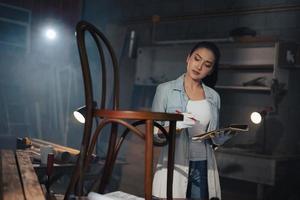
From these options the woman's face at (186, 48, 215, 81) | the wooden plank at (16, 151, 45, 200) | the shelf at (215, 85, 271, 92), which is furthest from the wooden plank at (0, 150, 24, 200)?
the shelf at (215, 85, 271, 92)

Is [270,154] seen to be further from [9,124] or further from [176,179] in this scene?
[9,124]

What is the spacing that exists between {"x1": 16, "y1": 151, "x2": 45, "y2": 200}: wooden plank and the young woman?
74cm

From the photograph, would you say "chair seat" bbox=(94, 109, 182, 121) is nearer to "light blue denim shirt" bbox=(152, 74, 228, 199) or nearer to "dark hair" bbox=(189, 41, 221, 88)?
"light blue denim shirt" bbox=(152, 74, 228, 199)

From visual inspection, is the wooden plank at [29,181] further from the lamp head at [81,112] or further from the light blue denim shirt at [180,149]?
the light blue denim shirt at [180,149]

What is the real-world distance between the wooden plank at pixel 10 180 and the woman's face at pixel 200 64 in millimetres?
1182

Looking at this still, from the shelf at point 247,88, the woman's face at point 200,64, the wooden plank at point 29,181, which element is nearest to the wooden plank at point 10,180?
the wooden plank at point 29,181

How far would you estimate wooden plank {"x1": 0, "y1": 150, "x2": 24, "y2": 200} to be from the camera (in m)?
1.81

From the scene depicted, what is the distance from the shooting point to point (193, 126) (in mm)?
2711

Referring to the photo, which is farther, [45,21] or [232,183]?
[45,21]

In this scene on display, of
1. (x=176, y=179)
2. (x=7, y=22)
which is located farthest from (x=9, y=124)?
(x=176, y=179)

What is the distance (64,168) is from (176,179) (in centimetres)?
107

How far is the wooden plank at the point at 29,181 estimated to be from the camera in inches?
71.2

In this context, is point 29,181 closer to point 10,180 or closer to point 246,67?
point 10,180

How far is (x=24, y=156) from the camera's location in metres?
2.75
